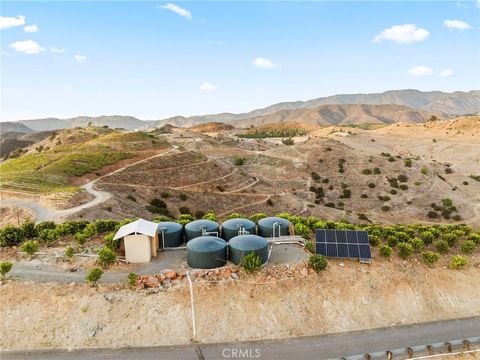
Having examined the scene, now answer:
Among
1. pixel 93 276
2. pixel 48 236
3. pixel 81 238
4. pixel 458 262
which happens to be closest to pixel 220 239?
pixel 93 276

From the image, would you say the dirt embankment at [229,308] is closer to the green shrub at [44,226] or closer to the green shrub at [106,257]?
the green shrub at [106,257]

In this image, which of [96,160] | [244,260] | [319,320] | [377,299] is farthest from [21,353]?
[96,160]

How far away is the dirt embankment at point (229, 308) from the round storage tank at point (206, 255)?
2.36m

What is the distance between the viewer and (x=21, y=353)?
1927cm

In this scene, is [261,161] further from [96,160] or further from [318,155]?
[96,160]

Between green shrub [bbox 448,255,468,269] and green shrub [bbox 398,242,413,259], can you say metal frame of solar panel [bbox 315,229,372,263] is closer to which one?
green shrub [bbox 398,242,413,259]

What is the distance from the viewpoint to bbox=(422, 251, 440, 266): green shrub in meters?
28.5

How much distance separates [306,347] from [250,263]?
7.15 metres

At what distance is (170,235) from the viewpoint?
100 feet

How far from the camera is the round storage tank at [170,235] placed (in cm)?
3050

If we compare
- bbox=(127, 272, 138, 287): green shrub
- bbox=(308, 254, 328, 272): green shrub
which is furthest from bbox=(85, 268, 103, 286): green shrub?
bbox=(308, 254, 328, 272): green shrub

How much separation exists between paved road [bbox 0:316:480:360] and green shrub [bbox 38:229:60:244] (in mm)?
13895

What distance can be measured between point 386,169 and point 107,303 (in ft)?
289

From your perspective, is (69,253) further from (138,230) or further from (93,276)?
(138,230)
